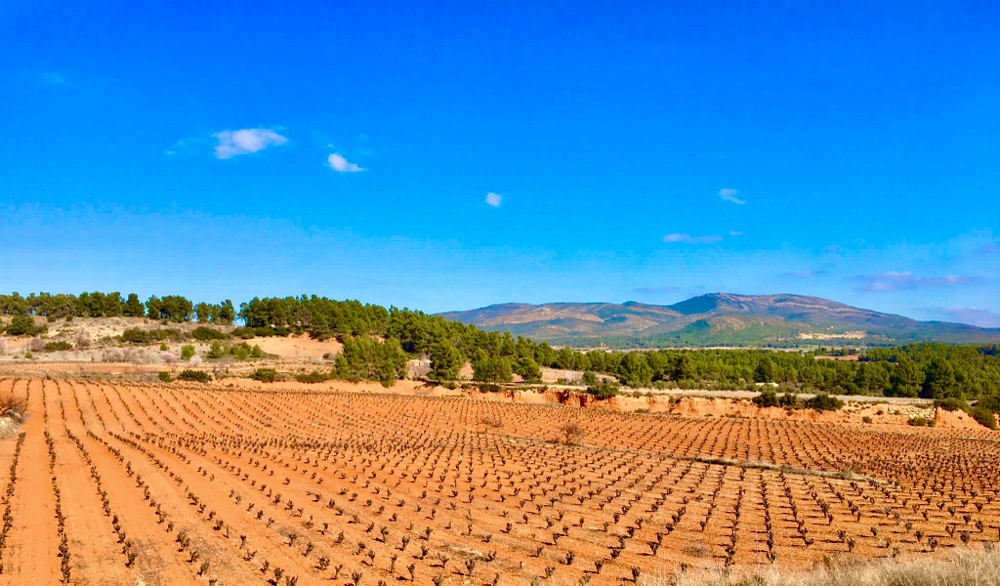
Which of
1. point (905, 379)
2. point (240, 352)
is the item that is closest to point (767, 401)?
point (905, 379)

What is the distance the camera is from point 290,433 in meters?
34.8

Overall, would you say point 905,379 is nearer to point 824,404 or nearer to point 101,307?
point 824,404

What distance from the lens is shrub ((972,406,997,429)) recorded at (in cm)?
5800

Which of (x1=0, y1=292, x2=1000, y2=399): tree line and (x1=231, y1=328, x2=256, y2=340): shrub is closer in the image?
(x1=0, y1=292, x2=1000, y2=399): tree line

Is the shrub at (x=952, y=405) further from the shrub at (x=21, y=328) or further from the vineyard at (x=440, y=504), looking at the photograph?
the shrub at (x=21, y=328)

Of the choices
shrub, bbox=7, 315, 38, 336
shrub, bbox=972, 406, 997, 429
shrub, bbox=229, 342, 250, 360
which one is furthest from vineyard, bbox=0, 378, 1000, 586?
shrub, bbox=7, 315, 38, 336

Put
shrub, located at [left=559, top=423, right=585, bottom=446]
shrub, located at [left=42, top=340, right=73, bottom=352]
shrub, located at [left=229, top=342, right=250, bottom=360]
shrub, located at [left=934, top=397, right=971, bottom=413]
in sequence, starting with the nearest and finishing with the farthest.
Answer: shrub, located at [left=559, top=423, right=585, bottom=446]
shrub, located at [left=934, top=397, right=971, bottom=413]
shrub, located at [left=42, top=340, right=73, bottom=352]
shrub, located at [left=229, top=342, right=250, bottom=360]

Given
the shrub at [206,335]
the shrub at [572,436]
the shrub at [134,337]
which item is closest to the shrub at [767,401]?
the shrub at [572,436]

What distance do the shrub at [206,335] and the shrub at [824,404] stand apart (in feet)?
296

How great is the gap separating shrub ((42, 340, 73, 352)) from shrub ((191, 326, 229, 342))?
1771cm

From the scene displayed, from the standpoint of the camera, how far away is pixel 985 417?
58562 millimetres

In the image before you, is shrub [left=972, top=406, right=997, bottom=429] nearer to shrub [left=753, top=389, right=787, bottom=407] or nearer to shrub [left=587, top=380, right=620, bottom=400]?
shrub [left=753, top=389, right=787, bottom=407]

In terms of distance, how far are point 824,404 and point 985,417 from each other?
1510cm

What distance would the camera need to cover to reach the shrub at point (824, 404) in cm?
6172
